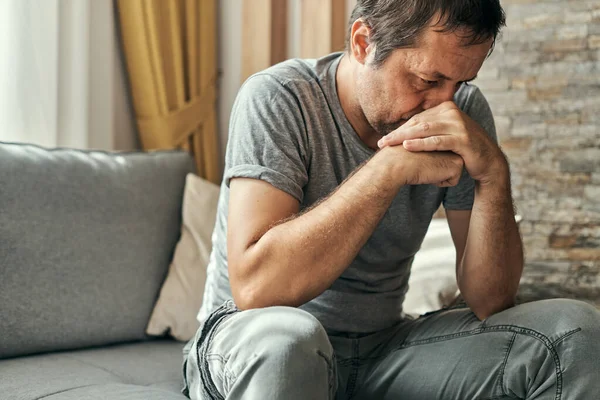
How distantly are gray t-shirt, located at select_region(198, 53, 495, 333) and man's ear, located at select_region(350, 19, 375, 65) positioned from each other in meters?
0.09

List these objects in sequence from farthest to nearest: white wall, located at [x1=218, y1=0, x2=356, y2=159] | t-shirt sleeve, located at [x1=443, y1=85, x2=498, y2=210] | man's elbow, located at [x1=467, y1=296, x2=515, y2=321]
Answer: white wall, located at [x1=218, y1=0, x2=356, y2=159], t-shirt sleeve, located at [x1=443, y1=85, x2=498, y2=210], man's elbow, located at [x1=467, y1=296, x2=515, y2=321]

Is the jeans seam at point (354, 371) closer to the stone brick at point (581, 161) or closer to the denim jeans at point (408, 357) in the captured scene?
the denim jeans at point (408, 357)

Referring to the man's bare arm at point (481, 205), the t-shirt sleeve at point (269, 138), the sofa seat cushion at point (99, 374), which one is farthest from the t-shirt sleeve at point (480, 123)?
the sofa seat cushion at point (99, 374)

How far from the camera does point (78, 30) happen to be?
227 cm

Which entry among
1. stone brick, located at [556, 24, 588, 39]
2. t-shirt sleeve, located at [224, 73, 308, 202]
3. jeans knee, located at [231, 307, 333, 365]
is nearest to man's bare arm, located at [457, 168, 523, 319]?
t-shirt sleeve, located at [224, 73, 308, 202]

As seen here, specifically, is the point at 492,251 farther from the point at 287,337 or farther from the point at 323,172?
the point at 287,337

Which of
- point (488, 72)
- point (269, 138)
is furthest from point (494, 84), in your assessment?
point (269, 138)

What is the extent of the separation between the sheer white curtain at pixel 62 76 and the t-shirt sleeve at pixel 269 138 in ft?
2.94

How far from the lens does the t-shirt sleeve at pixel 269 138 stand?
136cm

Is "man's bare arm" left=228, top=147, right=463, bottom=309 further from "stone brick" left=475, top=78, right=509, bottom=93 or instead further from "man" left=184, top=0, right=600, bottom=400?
"stone brick" left=475, top=78, right=509, bottom=93

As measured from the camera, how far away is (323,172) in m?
1.49

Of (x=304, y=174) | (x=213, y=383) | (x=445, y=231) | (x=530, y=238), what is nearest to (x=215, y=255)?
(x=304, y=174)

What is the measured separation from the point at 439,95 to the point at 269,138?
0.32 meters

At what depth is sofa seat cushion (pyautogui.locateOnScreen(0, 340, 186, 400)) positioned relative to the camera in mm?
1455
